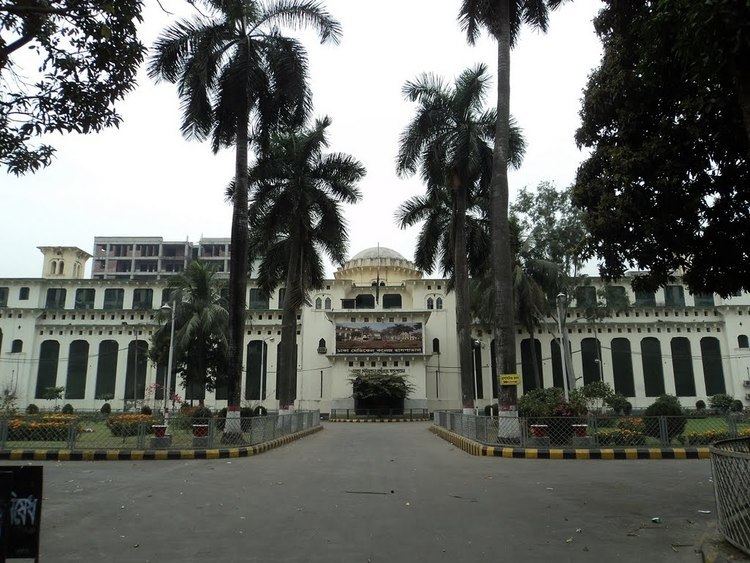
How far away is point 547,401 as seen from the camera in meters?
17.9

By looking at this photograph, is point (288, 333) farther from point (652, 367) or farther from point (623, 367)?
point (652, 367)

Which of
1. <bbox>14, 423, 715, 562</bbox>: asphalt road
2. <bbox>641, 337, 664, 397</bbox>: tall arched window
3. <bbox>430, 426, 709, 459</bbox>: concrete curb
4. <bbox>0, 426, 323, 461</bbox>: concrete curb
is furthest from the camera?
<bbox>641, 337, 664, 397</bbox>: tall arched window

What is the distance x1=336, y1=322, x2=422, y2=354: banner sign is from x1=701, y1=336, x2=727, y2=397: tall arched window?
74.8ft

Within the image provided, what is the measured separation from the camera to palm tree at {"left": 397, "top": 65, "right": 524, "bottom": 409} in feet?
77.2

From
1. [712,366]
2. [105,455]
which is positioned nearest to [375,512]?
[105,455]

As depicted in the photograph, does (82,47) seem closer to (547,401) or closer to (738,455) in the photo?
(738,455)

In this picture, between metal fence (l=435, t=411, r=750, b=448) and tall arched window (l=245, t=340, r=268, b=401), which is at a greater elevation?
tall arched window (l=245, t=340, r=268, b=401)

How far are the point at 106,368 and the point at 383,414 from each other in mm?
24152

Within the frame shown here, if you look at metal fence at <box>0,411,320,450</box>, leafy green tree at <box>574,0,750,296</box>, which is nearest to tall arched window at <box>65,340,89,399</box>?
metal fence at <box>0,411,320,450</box>

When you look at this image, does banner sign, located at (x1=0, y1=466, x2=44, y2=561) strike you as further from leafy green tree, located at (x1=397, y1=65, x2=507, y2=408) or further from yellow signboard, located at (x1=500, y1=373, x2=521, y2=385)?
leafy green tree, located at (x1=397, y1=65, x2=507, y2=408)

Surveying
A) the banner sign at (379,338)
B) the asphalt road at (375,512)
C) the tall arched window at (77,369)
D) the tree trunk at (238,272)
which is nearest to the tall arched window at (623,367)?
the banner sign at (379,338)

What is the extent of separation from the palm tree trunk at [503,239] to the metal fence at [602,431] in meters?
1.00

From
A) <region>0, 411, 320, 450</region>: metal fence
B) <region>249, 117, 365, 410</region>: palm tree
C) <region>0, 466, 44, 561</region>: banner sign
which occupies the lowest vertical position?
<region>0, 411, 320, 450</region>: metal fence

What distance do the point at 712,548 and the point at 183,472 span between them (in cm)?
982
